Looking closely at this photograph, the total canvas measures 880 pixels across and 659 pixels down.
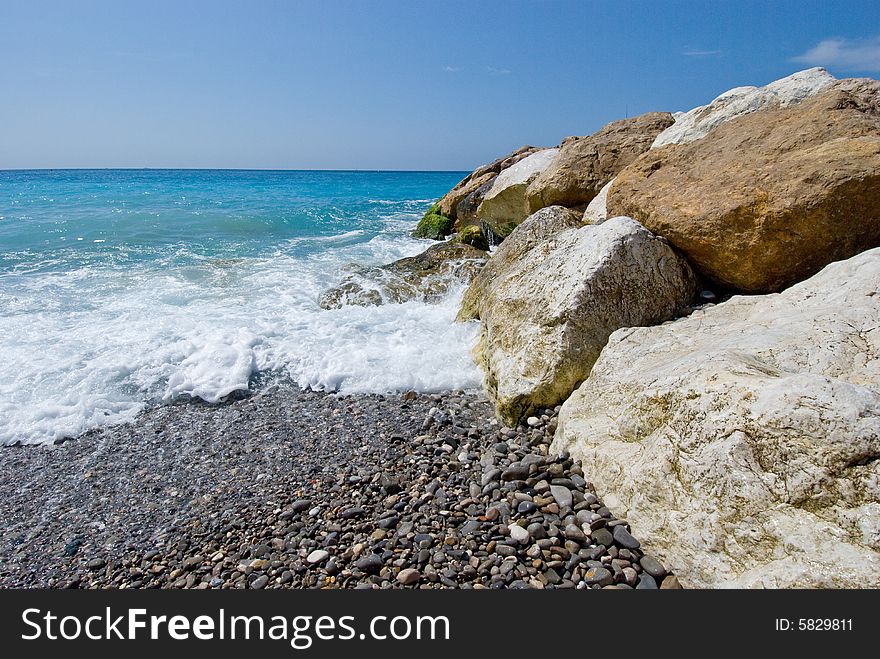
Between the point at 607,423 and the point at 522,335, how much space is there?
1721 mm

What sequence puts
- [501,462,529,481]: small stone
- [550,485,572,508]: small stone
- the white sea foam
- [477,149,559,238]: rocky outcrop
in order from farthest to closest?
1. [477,149,559,238]: rocky outcrop
2. the white sea foam
3. [501,462,529,481]: small stone
4. [550,485,572,508]: small stone

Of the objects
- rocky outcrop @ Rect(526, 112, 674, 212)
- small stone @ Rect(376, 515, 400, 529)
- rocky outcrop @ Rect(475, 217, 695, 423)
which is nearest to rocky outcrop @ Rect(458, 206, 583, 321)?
rocky outcrop @ Rect(475, 217, 695, 423)

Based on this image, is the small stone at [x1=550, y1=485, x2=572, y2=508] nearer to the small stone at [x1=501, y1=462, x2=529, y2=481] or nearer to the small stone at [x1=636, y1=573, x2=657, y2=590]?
the small stone at [x1=501, y1=462, x2=529, y2=481]

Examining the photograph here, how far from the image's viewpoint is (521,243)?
301 inches

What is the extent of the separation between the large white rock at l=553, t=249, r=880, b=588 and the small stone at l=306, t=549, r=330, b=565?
2.01 m

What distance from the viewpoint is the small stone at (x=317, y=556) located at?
11.6ft

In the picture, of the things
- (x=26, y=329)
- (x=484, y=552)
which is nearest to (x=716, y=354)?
(x=484, y=552)

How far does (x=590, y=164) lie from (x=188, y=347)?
7.97 meters

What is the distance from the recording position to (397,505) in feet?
13.4

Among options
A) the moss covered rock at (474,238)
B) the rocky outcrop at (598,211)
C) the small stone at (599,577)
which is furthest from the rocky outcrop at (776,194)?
the moss covered rock at (474,238)

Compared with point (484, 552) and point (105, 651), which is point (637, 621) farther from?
point (105, 651)

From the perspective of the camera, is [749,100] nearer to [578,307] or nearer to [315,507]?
[578,307]

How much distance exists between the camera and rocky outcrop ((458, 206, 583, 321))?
24.6 ft

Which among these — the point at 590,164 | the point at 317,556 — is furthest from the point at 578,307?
the point at 590,164
